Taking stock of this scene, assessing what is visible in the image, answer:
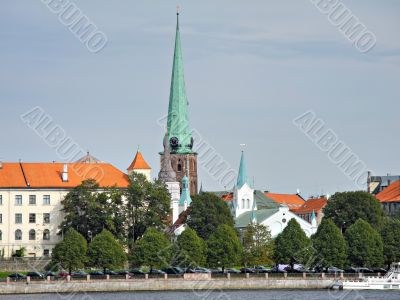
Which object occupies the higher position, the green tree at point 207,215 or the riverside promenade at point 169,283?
the green tree at point 207,215

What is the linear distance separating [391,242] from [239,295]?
2510 cm

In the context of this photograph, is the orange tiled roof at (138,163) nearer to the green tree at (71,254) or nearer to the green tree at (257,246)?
A: the green tree at (257,246)

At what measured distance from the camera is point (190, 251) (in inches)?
4973

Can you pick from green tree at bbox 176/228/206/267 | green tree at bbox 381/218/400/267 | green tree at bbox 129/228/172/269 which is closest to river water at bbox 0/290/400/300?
green tree at bbox 129/228/172/269

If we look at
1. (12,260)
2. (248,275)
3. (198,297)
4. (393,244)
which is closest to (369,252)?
(393,244)

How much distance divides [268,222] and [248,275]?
51.8 metres

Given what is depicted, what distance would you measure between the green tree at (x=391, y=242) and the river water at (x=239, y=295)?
12.6 meters

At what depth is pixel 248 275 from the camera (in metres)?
119

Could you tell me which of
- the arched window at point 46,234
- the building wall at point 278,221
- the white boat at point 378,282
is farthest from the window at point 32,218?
the white boat at point 378,282

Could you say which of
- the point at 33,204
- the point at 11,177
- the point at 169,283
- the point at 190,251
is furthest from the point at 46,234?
the point at 169,283

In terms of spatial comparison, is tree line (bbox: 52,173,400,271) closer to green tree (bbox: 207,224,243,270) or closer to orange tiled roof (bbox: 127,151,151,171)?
green tree (bbox: 207,224,243,270)

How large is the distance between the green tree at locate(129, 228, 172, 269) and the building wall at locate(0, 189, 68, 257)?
2612 centimetres

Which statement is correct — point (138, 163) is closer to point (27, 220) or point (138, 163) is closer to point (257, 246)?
point (27, 220)

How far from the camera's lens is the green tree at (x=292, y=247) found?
127438mm
